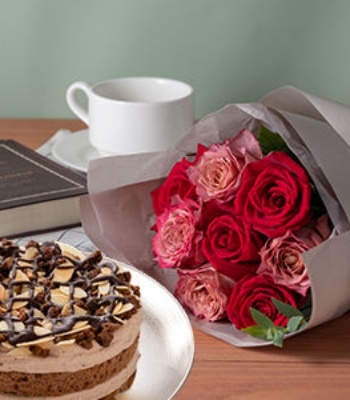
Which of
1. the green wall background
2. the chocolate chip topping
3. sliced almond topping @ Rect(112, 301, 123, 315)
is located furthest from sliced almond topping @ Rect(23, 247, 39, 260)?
the green wall background

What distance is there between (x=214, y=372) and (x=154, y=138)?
1.51 feet

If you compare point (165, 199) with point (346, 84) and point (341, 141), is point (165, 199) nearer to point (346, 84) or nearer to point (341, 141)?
point (341, 141)

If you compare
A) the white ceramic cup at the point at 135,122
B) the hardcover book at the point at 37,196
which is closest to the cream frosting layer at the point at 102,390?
the hardcover book at the point at 37,196

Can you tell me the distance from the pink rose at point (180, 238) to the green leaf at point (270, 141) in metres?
0.09

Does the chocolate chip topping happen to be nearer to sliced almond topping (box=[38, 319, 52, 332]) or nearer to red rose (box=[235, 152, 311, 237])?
sliced almond topping (box=[38, 319, 52, 332])

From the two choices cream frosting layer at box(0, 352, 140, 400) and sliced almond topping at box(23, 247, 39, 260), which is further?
sliced almond topping at box(23, 247, 39, 260)

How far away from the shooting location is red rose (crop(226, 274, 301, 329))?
31.1 inches

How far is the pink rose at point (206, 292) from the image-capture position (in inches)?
32.0

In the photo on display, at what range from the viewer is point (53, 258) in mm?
694

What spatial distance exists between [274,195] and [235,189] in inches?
1.7

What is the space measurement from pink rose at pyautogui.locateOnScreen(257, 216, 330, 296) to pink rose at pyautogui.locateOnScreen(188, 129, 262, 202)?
68 mm

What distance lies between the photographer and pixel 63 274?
67cm

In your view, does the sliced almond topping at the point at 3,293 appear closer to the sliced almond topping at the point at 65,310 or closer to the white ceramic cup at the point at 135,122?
the sliced almond topping at the point at 65,310

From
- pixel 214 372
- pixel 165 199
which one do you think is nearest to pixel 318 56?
pixel 165 199
